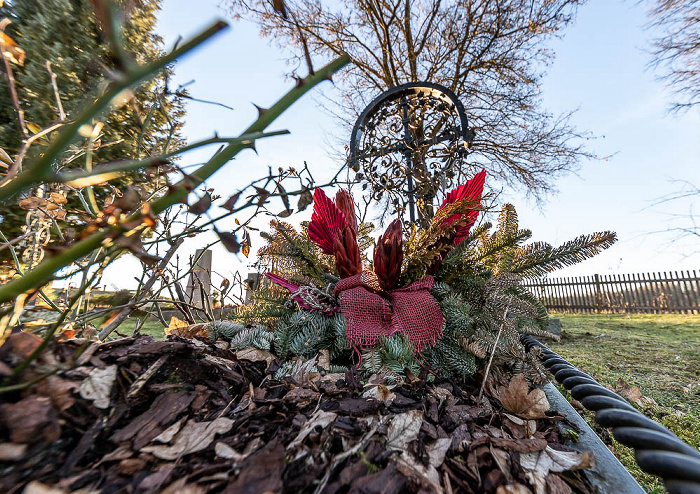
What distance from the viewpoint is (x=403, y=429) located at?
48 centimetres

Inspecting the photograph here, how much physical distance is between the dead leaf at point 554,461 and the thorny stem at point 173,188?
561mm

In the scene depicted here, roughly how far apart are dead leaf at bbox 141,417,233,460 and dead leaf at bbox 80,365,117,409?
0.10 m

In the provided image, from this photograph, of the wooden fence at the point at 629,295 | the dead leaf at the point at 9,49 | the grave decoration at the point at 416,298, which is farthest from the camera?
the wooden fence at the point at 629,295

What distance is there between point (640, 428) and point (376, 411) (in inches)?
15.0

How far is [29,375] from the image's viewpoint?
14.9 inches

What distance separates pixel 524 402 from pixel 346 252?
0.55 metres

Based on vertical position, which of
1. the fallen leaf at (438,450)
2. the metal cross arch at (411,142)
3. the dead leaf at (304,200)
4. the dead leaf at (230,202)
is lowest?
the fallen leaf at (438,450)

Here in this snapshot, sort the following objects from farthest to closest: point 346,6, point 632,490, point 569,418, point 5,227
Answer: point 346,6 < point 5,227 < point 569,418 < point 632,490

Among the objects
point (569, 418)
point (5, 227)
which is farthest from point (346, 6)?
point (569, 418)

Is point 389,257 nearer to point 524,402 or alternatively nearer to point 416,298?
point 416,298

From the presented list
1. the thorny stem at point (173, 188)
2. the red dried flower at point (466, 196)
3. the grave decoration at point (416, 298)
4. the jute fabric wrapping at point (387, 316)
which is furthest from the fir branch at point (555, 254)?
the thorny stem at point (173, 188)

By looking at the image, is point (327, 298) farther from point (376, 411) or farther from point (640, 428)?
point (640, 428)

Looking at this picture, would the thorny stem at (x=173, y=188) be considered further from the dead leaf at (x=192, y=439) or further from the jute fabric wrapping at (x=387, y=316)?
the jute fabric wrapping at (x=387, y=316)

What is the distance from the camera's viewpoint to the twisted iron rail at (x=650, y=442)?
0.36 metres
